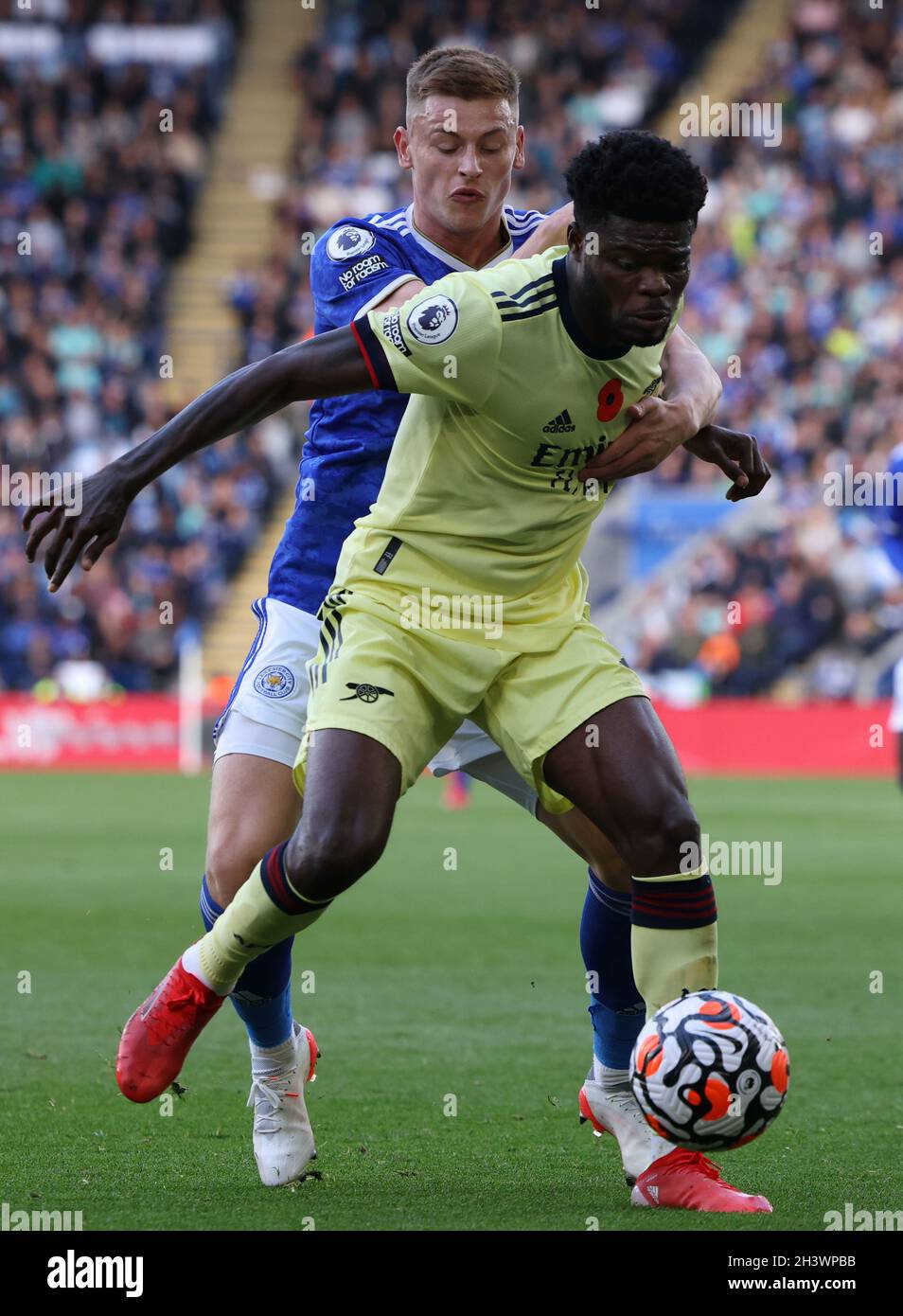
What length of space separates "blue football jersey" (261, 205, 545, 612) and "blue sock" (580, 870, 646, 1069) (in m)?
1.11

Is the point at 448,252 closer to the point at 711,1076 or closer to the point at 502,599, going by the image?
the point at 502,599

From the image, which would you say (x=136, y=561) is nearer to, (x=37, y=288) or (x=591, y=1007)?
(x=37, y=288)

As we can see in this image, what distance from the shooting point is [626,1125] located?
4992mm

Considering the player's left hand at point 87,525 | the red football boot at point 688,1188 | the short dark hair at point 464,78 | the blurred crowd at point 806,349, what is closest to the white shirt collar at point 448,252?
the short dark hair at point 464,78

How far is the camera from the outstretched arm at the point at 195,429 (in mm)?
4484

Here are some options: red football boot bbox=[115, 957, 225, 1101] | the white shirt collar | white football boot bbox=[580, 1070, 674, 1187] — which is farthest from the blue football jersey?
white football boot bbox=[580, 1070, 674, 1187]

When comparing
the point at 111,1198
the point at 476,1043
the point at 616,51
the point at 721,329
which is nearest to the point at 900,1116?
the point at 476,1043

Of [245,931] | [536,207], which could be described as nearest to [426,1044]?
[245,931]

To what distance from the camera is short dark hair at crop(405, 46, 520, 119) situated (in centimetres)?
519

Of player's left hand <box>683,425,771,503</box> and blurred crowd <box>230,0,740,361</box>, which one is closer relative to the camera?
player's left hand <box>683,425,771,503</box>

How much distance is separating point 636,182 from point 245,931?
1.90 metres

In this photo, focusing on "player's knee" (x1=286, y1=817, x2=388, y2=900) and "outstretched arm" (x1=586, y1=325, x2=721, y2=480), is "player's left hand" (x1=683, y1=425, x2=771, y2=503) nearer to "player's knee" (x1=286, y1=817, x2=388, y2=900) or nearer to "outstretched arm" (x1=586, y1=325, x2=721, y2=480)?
"outstretched arm" (x1=586, y1=325, x2=721, y2=480)

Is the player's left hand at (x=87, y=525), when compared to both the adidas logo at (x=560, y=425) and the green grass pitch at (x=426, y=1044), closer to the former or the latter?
the adidas logo at (x=560, y=425)

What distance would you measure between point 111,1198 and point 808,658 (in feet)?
60.7
